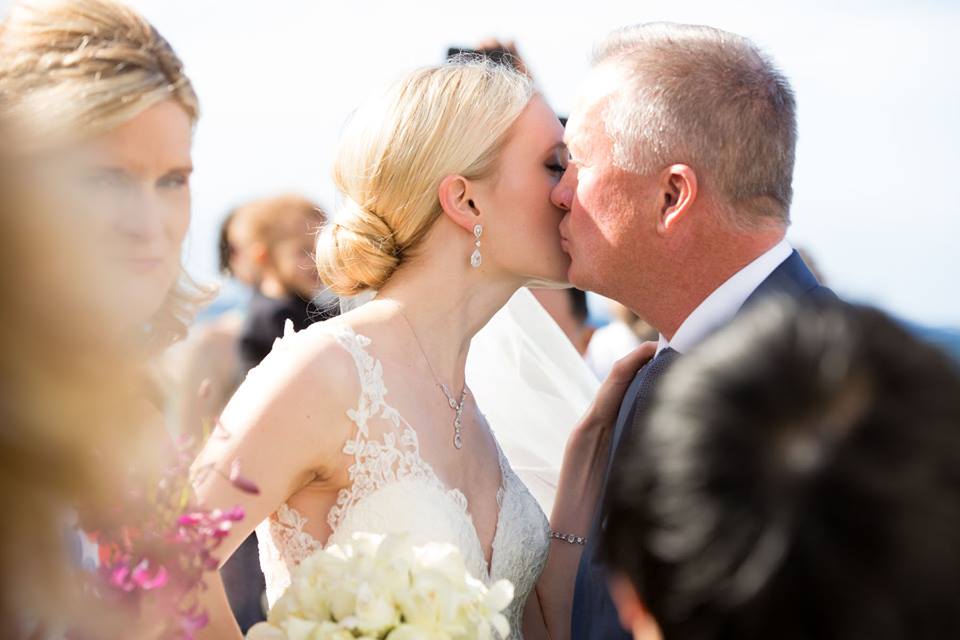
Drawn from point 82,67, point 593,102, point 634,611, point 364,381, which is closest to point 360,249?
point 364,381

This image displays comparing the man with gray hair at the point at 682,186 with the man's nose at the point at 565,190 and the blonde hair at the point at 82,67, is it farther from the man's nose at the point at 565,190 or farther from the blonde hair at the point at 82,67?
the blonde hair at the point at 82,67

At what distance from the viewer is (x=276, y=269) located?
6969 millimetres

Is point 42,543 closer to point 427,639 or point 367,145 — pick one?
point 427,639

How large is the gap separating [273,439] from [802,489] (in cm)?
176

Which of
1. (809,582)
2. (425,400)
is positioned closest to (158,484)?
(809,582)

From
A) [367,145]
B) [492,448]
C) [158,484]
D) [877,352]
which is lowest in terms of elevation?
[492,448]

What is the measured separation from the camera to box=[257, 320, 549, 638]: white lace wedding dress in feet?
9.65

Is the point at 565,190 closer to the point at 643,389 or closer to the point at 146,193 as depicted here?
the point at 643,389

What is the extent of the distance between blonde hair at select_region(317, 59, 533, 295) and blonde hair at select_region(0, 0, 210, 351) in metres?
1.10

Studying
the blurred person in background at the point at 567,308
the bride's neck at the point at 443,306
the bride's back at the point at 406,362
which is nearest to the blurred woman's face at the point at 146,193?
the bride's back at the point at 406,362

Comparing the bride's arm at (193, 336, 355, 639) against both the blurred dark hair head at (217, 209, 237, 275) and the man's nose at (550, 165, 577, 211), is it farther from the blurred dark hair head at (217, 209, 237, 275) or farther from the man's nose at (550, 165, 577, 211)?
the blurred dark hair head at (217, 209, 237, 275)

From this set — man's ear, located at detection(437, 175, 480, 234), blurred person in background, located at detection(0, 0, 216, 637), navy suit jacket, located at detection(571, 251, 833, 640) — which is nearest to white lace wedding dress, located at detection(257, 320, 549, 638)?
navy suit jacket, located at detection(571, 251, 833, 640)

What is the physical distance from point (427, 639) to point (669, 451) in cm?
77

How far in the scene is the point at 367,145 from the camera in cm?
330
